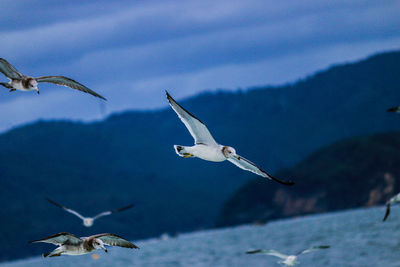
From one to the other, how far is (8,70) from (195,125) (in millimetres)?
5822

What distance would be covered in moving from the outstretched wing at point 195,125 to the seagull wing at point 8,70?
5324 millimetres

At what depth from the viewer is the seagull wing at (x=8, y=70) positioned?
20.6 meters

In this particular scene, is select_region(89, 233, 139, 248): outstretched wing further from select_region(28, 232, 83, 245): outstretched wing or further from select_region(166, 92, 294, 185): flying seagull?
select_region(166, 92, 294, 185): flying seagull

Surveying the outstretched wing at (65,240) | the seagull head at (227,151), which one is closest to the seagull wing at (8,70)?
the outstretched wing at (65,240)

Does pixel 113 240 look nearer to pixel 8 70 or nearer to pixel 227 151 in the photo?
pixel 227 151

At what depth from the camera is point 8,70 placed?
21.2 meters

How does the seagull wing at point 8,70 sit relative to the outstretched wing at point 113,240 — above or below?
above

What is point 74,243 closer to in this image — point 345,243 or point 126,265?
point 345,243

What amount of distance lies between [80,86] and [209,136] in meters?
4.11

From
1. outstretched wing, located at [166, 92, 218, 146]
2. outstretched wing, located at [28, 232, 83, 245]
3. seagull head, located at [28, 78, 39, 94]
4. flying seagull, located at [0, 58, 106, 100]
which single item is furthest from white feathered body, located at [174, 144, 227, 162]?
seagull head, located at [28, 78, 39, 94]

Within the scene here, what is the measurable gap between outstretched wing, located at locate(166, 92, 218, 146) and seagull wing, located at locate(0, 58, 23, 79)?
17.5ft

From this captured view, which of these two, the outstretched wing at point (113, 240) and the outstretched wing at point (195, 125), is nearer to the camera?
the outstretched wing at point (195, 125)

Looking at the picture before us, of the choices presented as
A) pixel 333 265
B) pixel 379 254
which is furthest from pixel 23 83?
pixel 379 254

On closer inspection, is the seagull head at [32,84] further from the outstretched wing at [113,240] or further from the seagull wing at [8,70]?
the outstretched wing at [113,240]
